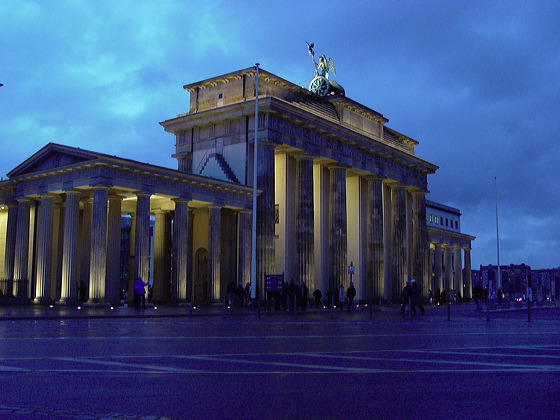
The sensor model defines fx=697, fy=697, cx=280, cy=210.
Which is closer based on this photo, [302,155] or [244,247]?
[244,247]

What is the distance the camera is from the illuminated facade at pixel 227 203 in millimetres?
40125

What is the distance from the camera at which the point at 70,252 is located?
130 feet

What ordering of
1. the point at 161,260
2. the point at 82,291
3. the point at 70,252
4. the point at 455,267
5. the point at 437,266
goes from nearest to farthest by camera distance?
the point at 70,252
the point at 82,291
the point at 161,260
the point at 437,266
the point at 455,267

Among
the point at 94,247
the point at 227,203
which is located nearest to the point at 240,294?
the point at 227,203

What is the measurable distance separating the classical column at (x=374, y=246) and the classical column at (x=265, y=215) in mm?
14395

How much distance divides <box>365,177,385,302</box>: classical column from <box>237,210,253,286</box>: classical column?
16.3 m

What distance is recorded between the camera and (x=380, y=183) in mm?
61562

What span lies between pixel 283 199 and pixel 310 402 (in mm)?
45786

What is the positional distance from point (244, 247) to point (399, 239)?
896 inches

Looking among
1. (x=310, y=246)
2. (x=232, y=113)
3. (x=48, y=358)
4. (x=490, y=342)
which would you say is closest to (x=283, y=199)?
(x=310, y=246)

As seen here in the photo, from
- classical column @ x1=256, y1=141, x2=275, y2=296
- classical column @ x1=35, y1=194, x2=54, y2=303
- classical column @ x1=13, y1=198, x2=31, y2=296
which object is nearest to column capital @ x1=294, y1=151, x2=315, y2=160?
classical column @ x1=256, y1=141, x2=275, y2=296

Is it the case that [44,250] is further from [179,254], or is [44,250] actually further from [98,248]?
[179,254]

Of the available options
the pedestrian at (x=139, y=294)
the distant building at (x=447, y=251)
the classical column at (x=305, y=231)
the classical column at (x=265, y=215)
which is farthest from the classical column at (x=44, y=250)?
the distant building at (x=447, y=251)

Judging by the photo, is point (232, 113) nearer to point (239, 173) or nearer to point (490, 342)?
point (239, 173)
